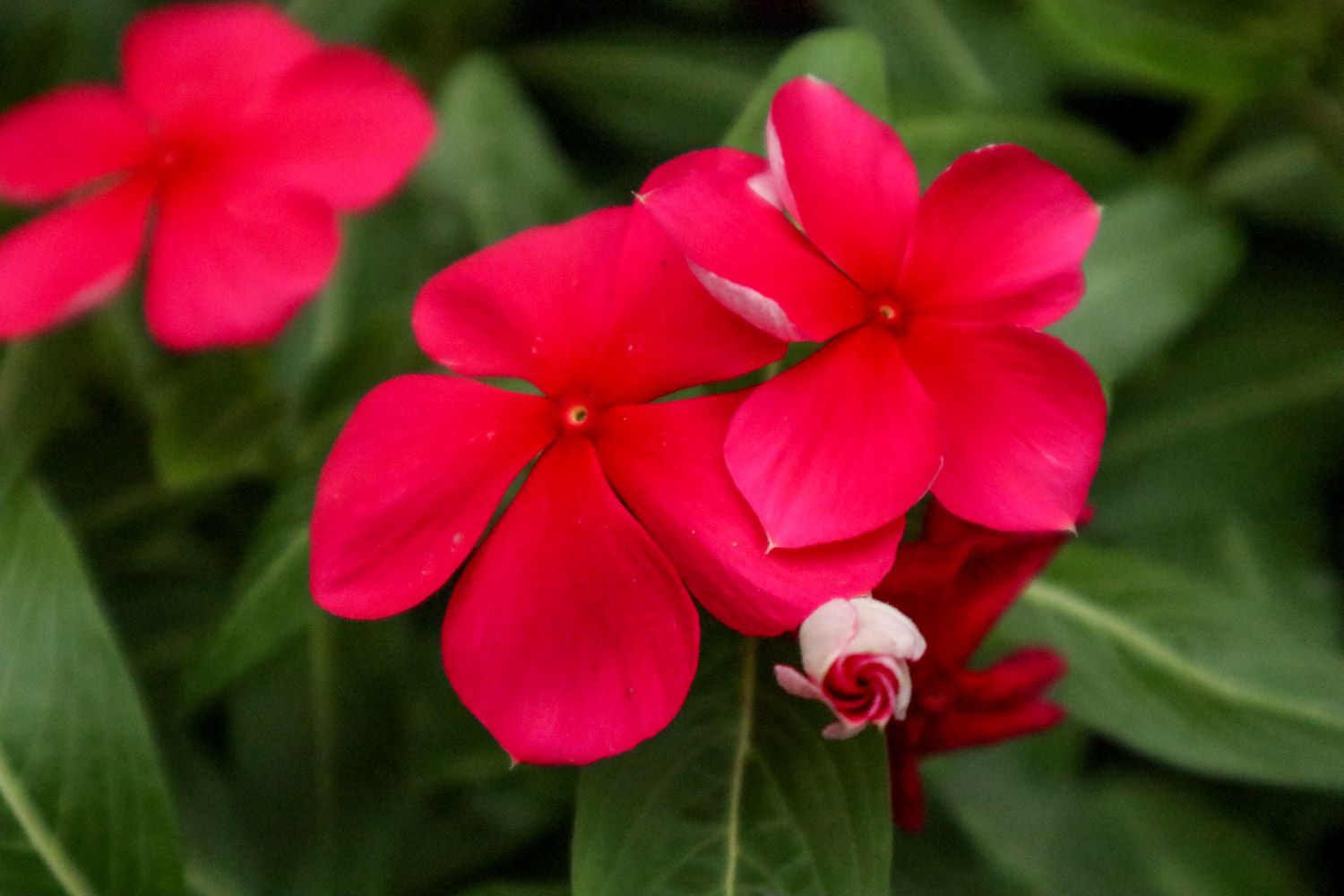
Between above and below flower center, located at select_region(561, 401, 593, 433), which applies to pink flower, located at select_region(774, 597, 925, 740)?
below

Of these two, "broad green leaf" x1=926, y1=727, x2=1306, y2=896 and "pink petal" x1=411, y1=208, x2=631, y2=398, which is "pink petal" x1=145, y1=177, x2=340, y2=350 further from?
"broad green leaf" x1=926, y1=727, x2=1306, y2=896

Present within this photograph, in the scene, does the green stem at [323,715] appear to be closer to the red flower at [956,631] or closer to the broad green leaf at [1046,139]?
the red flower at [956,631]

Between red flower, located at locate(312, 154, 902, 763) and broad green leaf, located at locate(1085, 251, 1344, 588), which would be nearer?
red flower, located at locate(312, 154, 902, 763)

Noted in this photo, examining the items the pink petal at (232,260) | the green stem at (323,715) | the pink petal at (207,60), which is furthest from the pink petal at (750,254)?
the green stem at (323,715)

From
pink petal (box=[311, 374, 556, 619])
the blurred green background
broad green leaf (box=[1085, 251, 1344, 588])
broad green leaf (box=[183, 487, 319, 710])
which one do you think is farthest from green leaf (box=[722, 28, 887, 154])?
broad green leaf (box=[1085, 251, 1344, 588])

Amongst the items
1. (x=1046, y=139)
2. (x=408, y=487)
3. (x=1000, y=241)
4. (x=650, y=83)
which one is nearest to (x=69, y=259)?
(x=408, y=487)

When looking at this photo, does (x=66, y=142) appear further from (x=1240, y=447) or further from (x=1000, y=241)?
(x=1240, y=447)
